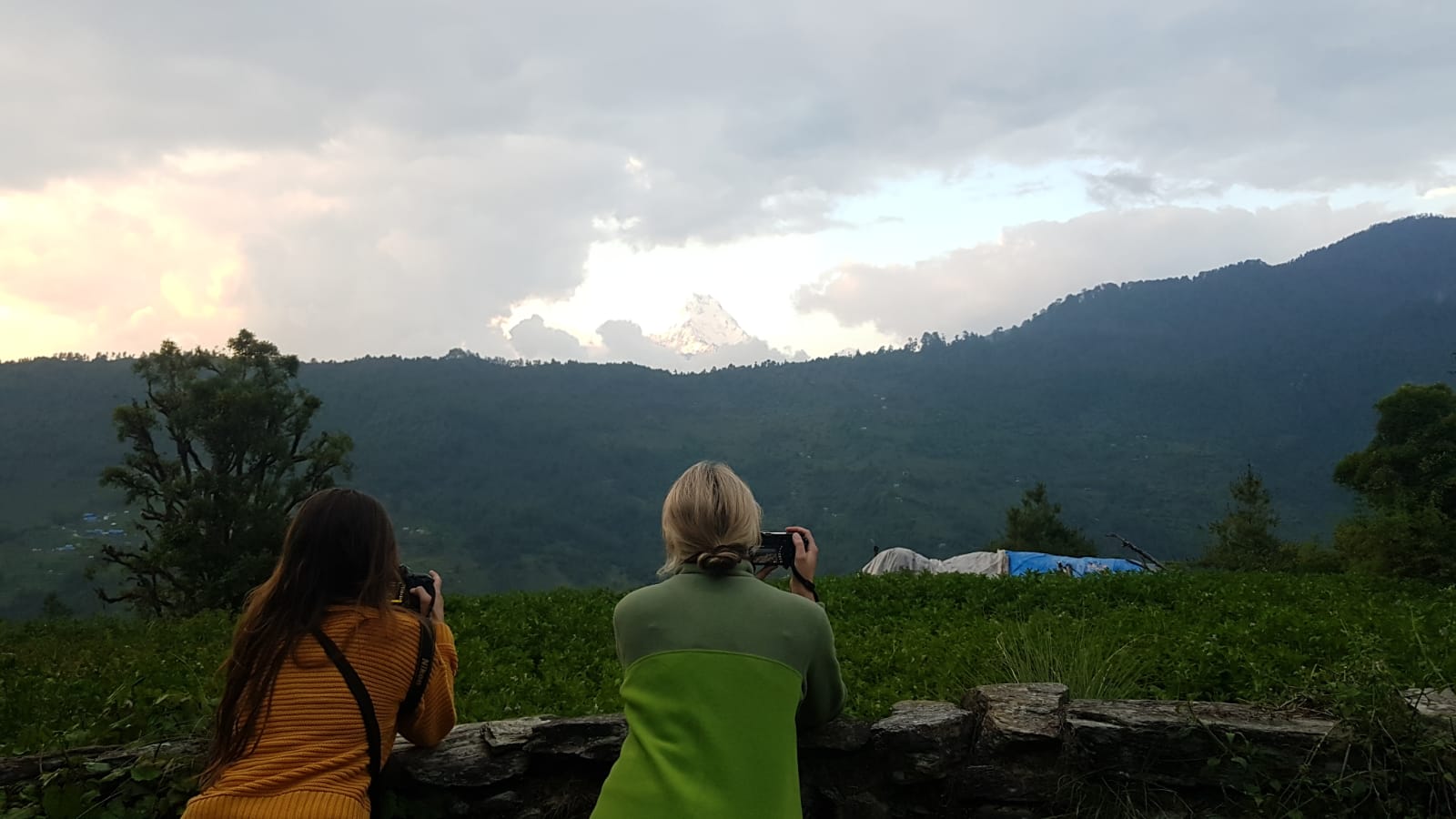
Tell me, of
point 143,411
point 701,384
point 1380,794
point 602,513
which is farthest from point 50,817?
point 701,384

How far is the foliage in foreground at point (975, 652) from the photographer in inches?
161

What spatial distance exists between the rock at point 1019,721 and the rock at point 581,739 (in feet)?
5.39

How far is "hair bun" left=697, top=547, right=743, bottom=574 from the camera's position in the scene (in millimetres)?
2768

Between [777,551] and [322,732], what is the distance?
1652 millimetres

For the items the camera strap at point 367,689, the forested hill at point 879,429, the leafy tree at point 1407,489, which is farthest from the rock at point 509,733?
the forested hill at point 879,429

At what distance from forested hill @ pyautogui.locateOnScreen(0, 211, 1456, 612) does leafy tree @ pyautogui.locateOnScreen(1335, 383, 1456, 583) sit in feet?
190

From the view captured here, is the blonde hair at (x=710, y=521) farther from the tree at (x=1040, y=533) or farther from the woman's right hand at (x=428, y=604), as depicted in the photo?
the tree at (x=1040, y=533)

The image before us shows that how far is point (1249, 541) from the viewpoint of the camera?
30.9 m

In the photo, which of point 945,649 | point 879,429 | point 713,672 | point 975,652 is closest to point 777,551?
point 713,672

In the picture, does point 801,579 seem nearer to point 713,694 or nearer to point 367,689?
point 713,694

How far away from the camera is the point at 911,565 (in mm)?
19438

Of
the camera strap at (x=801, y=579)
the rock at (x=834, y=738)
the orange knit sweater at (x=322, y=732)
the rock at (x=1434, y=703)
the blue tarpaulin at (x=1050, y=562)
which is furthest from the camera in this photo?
the blue tarpaulin at (x=1050, y=562)

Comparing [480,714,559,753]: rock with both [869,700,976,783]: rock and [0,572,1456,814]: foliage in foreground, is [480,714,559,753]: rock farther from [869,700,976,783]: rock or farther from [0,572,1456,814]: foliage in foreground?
[869,700,976,783]: rock

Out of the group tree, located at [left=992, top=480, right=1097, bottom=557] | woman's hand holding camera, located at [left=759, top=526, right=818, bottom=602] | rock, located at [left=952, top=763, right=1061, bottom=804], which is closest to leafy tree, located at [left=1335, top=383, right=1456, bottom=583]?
rock, located at [left=952, top=763, right=1061, bottom=804]
